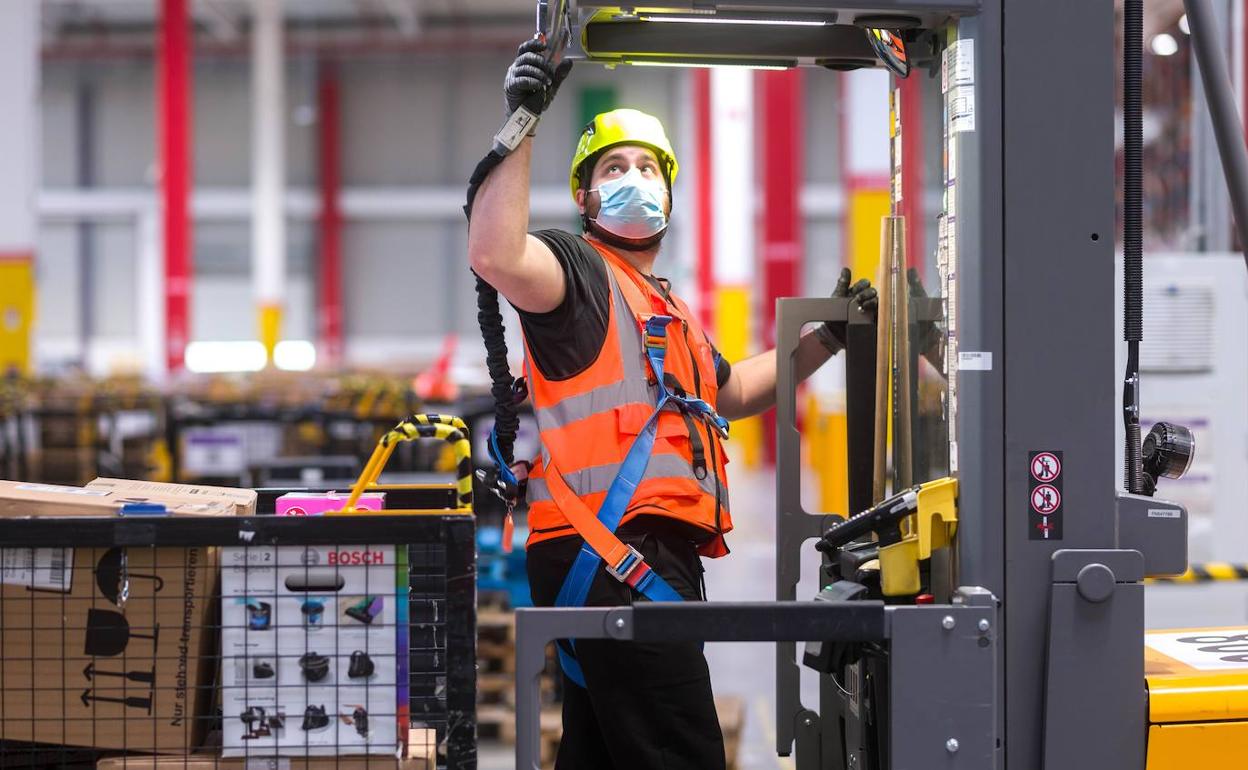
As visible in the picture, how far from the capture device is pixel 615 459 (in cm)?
279

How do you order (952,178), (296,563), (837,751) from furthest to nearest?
(837,751)
(952,178)
(296,563)

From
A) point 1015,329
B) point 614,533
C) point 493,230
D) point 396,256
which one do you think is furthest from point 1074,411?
point 396,256

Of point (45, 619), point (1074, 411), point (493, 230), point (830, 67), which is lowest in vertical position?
point (45, 619)

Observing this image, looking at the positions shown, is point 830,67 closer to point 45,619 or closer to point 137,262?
point 45,619

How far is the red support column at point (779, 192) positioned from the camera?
17.7 m

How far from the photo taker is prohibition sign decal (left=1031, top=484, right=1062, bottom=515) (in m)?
2.37

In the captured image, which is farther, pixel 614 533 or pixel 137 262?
pixel 137 262

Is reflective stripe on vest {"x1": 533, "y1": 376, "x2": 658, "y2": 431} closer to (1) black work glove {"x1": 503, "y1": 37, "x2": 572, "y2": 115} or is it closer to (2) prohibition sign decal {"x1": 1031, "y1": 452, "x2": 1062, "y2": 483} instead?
(1) black work glove {"x1": 503, "y1": 37, "x2": 572, "y2": 115}

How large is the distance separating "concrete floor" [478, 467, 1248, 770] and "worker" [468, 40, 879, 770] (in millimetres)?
940

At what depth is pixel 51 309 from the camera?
109 feet

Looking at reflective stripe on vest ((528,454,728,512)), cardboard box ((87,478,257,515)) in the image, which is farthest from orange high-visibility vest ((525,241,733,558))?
cardboard box ((87,478,257,515))

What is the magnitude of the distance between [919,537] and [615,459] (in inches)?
27.2

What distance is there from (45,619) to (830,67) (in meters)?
2.03

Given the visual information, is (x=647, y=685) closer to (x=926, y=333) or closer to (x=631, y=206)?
(x=926, y=333)
